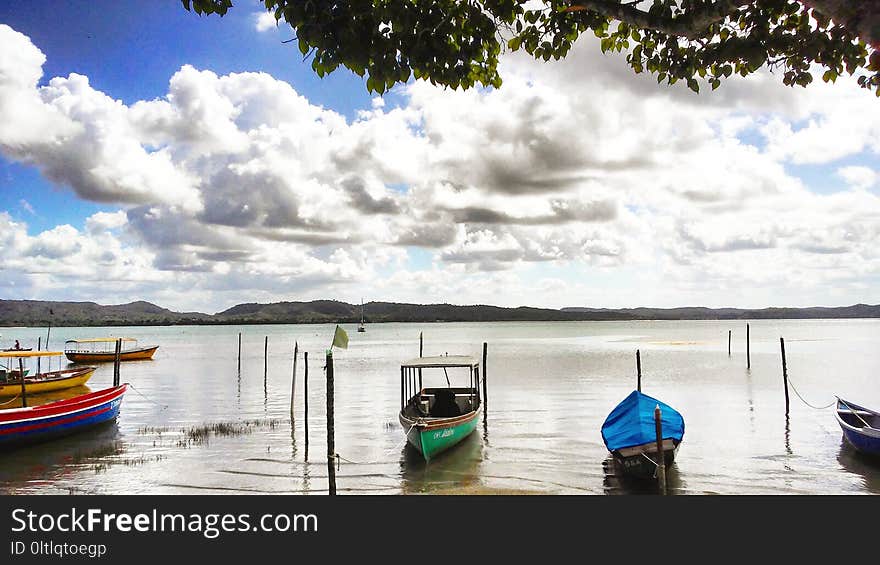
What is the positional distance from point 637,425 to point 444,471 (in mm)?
5522

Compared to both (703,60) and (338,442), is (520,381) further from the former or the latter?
(703,60)

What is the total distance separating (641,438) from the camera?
49.6ft

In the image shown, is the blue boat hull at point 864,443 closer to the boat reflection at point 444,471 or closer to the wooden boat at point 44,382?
the boat reflection at point 444,471

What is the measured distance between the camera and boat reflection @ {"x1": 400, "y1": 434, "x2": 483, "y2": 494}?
15492 mm

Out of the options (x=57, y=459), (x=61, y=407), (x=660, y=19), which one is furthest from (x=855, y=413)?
(x=61, y=407)

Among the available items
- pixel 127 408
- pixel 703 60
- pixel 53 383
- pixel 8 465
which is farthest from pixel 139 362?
pixel 703 60

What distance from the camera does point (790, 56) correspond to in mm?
6973

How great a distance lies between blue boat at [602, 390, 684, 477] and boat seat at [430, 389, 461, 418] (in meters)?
6.01

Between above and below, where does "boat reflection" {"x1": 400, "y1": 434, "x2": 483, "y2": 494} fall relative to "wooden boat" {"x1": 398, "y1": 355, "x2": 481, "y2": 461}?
below

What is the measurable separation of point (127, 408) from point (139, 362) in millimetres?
38966

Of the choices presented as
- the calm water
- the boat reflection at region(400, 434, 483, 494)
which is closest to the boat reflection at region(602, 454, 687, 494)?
the calm water

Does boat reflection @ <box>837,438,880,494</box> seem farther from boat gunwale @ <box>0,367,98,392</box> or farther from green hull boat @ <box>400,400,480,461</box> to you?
boat gunwale @ <box>0,367,98,392</box>

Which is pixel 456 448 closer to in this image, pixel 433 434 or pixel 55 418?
pixel 433 434
